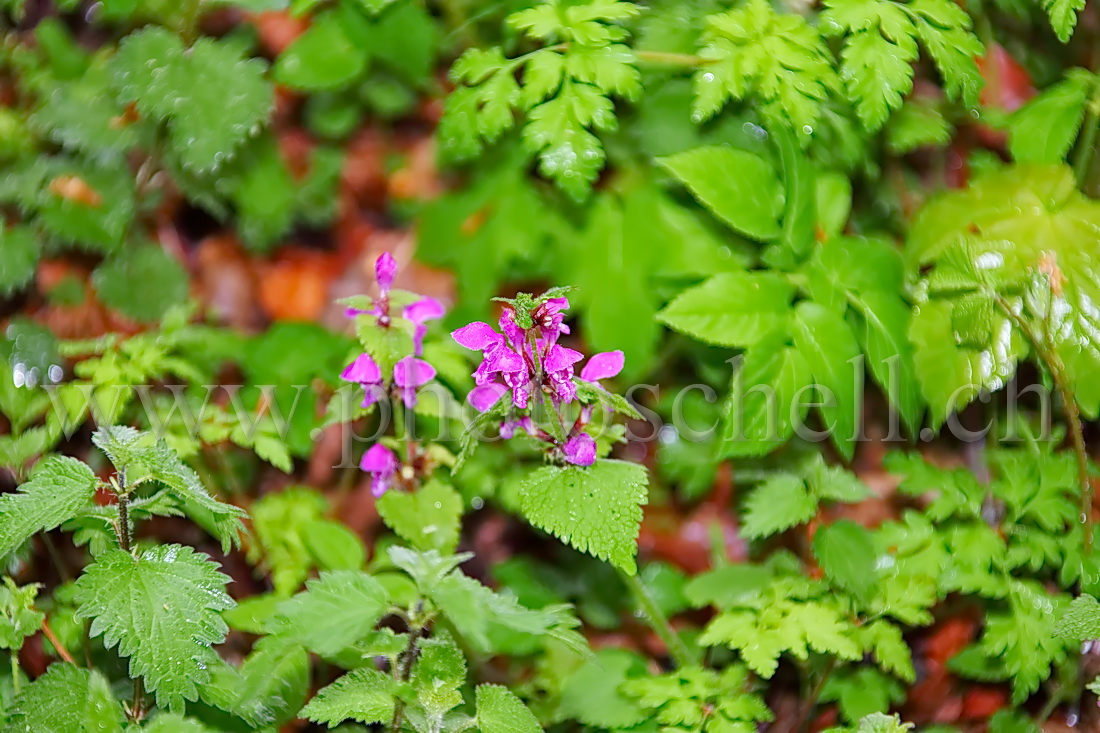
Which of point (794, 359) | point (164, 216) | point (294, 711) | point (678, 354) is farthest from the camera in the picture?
point (164, 216)

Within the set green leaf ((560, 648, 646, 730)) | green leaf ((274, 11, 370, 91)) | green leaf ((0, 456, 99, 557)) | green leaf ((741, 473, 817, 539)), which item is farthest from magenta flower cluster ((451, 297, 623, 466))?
green leaf ((274, 11, 370, 91))

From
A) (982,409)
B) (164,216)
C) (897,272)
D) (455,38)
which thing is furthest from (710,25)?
(164,216)

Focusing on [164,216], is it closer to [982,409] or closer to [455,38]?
[455,38]

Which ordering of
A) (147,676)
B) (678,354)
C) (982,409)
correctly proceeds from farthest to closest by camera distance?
1. (678,354)
2. (982,409)
3. (147,676)

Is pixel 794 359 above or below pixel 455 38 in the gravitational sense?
below

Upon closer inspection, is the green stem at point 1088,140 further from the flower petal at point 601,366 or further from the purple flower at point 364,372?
the purple flower at point 364,372

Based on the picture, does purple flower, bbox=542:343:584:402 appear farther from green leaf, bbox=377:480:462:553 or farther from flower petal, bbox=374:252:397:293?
green leaf, bbox=377:480:462:553
